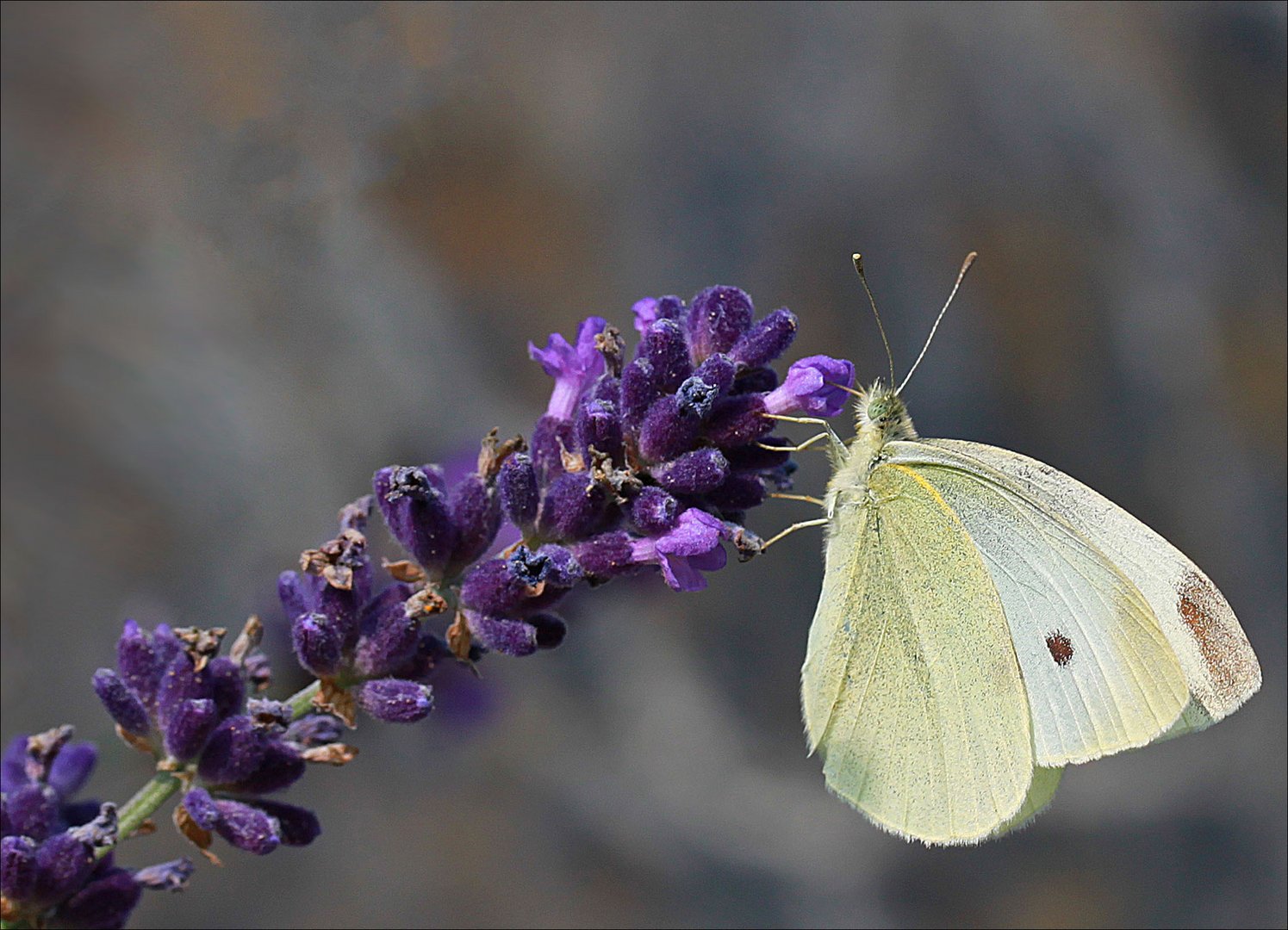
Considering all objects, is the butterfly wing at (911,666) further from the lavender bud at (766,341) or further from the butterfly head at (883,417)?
the lavender bud at (766,341)

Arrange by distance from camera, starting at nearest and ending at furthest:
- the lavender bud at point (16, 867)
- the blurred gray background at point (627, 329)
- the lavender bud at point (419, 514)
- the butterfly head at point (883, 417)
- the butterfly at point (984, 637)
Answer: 1. the lavender bud at point (16, 867)
2. the lavender bud at point (419, 514)
3. the butterfly at point (984, 637)
4. the butterfly head at point (883, 417)
5. the blurred gray background at point (627, 329)

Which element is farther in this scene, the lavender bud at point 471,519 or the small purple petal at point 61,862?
the lavender bud at point 471,519

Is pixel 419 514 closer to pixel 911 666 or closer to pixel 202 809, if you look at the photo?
pixel 202 809

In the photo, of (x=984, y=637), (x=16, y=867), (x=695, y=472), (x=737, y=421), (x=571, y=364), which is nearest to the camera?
(x=16, y=867)

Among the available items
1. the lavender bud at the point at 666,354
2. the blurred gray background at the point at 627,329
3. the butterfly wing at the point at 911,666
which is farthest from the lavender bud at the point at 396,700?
the blurred gray background at the point at 627,329

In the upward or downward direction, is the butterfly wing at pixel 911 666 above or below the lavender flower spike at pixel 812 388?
below

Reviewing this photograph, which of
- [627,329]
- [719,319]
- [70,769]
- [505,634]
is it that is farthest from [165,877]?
[627,329]

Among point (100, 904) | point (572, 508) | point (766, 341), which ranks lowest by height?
point (100, 904)
